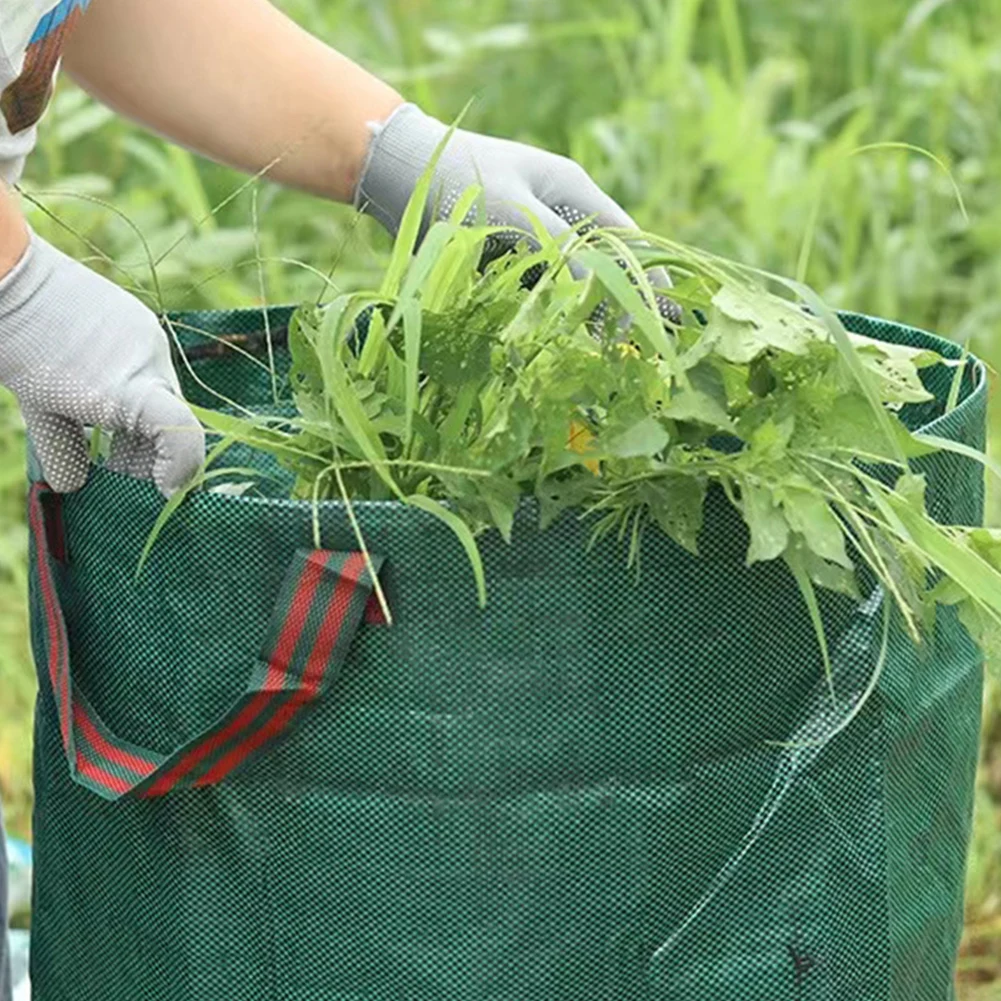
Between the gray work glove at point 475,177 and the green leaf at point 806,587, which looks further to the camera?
the gray work glove at point 475,177

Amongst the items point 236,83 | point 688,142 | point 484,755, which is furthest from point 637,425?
point 688,142

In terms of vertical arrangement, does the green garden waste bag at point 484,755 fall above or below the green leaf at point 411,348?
below

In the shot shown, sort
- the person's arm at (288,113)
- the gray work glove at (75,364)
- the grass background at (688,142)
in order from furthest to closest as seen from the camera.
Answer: the grass background at (688,142)
the person's arm at (288,113)
the gray work glove at (75,364)

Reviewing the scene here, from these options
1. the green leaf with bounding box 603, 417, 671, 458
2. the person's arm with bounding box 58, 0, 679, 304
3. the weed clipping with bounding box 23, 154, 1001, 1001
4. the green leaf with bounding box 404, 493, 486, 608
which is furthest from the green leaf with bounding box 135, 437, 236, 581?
the person's arm with bounding box 58, 0, 679, 304

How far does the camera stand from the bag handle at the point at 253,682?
4.17ft

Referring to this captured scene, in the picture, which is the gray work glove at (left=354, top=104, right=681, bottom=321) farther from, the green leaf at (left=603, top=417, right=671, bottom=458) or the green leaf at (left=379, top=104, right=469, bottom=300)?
the green leaf at (left=603, top=417, right=671, bottom=458)

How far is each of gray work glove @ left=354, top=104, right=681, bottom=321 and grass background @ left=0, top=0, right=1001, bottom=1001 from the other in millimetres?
1081

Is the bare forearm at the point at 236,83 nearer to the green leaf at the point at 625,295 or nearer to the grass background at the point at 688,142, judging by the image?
the green leaf at the point at 625,295

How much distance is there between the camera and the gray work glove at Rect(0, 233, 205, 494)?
137 centimetres

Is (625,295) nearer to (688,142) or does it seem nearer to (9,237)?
(9,237)

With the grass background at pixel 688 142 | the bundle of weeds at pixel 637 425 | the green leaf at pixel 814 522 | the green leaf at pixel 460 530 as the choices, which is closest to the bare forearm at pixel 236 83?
the bundle of weeds at pixel 637 425

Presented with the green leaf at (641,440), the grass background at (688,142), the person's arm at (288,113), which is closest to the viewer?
the green leaf at (641,440)

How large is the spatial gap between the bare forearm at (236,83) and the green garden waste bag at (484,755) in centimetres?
44

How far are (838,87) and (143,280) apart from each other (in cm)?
137
